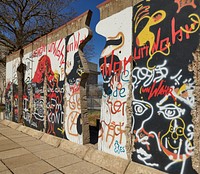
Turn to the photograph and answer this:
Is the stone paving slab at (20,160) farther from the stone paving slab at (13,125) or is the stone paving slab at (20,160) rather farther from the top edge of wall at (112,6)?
the stone paving slab at (13,125)

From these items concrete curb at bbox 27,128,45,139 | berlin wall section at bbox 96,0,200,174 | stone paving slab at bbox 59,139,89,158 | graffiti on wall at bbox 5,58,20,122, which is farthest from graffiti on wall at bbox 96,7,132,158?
graffiti on wall at bbox 5,58,20,122

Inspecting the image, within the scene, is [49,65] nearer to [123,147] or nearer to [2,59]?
[123,147]

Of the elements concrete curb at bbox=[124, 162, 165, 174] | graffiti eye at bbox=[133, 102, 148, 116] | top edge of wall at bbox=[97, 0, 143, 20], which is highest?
top edge of wall at bbox=[97, 0, 143, 20]

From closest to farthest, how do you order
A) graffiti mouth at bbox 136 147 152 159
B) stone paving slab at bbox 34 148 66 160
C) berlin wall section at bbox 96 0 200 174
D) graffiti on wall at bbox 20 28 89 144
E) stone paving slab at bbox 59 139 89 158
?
berlin wall section at bbox 96 0 200 174, graffiti mouth at bbox 136 147 152 159, stone paving slab at bbox 59 139 89 158, stone paving slab at bbox 34 148 66 160, graffiti on wall at bbox 20 28 89 144

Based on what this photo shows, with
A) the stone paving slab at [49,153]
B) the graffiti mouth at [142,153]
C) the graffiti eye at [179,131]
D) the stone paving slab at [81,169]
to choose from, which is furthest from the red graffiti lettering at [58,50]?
the graffiti eye at [179,131]

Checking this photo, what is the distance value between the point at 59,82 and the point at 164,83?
3.78m

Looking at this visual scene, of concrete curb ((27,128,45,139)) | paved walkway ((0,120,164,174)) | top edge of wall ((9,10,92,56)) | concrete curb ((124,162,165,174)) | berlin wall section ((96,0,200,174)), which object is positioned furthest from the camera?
concrete curb ((27,128,45,139))

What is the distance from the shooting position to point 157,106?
11.0 feet

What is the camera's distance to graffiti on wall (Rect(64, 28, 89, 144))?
206 inches

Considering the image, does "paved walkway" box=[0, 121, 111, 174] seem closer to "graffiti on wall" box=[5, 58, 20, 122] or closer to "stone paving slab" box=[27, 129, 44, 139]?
"stone paving slab" box=[27, 129, 44, 139]

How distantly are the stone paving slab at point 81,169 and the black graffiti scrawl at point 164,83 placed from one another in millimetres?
913

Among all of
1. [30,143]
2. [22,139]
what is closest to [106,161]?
[30,143]

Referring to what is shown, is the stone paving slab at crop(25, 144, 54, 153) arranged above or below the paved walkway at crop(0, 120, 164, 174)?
below

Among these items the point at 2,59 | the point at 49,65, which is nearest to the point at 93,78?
the point at 2,59
